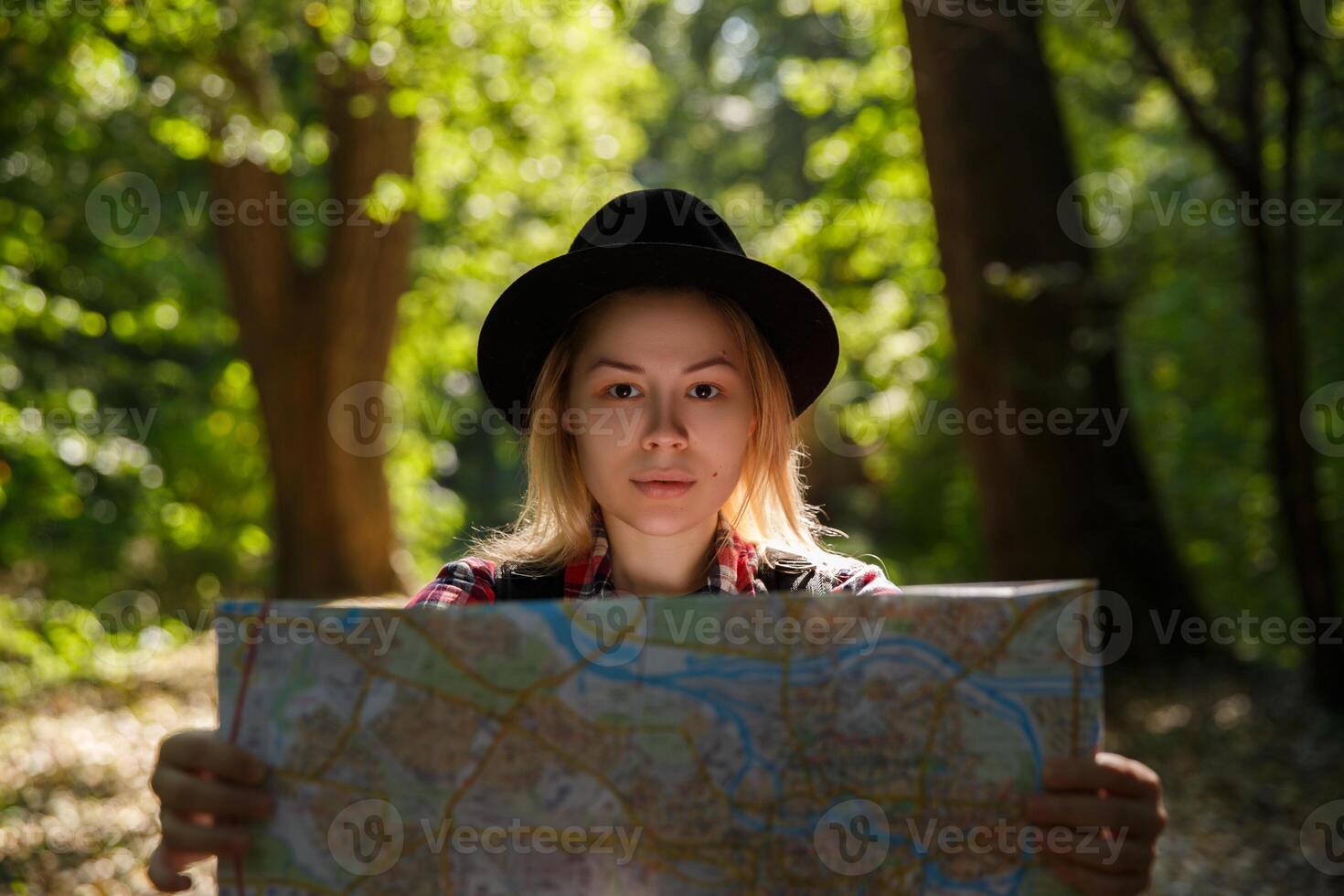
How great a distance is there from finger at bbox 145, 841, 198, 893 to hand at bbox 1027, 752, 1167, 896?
3.51 feet

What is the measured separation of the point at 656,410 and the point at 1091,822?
92cm

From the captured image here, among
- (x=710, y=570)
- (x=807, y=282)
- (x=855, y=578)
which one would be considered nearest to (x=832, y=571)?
(x=855, y=578)

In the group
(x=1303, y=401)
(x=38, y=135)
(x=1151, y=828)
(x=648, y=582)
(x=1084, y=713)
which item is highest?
(x=38, y=135)

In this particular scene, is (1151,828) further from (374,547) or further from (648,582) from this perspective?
(374,547)

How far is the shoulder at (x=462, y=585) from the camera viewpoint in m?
2.09

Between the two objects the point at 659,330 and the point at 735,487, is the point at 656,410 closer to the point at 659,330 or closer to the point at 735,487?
the point at 659,330

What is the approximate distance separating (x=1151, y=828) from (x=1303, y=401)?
16.6ft

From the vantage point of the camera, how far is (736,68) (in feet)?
68.1

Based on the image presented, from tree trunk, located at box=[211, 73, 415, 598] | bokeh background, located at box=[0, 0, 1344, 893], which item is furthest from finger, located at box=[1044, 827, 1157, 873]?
tree trunk, located at box=[211, 73, 415, 598]

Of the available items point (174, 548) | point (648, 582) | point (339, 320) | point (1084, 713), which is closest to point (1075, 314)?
point (648, 582)

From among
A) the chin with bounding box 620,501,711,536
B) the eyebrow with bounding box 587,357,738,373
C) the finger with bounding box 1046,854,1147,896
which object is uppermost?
the eyebrow with bounding box 587,357,738,373

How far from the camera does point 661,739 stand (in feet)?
4.82

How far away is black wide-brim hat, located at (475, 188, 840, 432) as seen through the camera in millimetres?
2061

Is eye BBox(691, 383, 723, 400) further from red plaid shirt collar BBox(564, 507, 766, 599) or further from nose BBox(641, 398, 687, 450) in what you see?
red plaid shirt collar BBox(564, 507, 766, 599)
